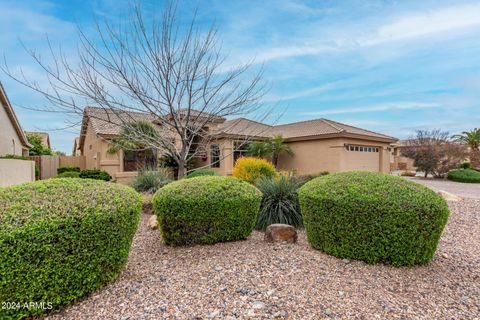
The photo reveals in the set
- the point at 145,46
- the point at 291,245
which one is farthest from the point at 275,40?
the point at 291,245

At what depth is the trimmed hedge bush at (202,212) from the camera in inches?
176

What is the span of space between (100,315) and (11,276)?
89cm

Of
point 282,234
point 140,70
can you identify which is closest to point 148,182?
point 140,70

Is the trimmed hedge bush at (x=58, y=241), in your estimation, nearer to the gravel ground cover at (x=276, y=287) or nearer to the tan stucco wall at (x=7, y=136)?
the gravel ground cover at (x=276, y=287)

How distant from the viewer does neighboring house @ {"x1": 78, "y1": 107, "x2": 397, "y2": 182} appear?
15633 mm

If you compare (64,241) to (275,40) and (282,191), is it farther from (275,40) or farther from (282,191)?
(275,40)

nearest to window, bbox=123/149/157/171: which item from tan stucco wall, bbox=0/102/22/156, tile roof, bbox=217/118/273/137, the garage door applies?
tile roof, bbox=217/118/273/137

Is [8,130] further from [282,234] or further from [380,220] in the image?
[380,220]

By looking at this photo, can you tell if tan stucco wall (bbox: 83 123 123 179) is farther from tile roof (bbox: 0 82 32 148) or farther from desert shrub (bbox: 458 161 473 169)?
desert shrub (bbox: 458 161 473 169)

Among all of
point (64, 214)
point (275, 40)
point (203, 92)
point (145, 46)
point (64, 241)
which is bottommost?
point (64, 241)

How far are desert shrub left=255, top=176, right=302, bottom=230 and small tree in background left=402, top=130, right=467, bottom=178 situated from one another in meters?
20.0

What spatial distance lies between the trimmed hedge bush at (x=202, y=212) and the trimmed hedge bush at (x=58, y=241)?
1263 millimetres

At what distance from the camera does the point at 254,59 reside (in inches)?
304

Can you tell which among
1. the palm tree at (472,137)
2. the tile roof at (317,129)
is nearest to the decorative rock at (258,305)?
the tile roof at (317,129)
